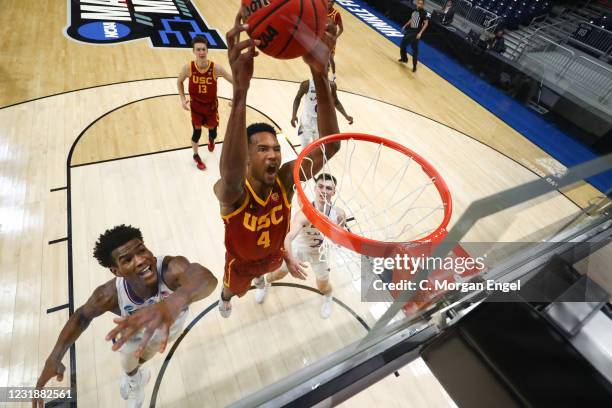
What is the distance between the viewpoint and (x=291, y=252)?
2789 millimetres

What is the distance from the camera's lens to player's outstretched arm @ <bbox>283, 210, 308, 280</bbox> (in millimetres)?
2697

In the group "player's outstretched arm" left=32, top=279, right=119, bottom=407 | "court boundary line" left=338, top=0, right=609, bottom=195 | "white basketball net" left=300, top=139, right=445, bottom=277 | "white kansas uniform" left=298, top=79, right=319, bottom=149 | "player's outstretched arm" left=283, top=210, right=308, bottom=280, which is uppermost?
"court boundary line" left=338, top=0, right=609, bottom=195

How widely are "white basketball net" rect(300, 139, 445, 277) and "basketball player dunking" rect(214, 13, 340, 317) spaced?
818mm

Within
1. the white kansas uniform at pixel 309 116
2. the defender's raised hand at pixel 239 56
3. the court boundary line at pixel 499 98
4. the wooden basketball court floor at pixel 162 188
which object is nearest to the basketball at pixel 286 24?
the defender's raised hand at pixel 239 56

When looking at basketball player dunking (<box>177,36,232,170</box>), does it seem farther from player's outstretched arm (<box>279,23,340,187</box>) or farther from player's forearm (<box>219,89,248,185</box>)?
player's forearm (<box>219,89,248,185</box>)

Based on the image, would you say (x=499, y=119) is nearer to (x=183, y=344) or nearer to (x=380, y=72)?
(x=380, y=72)

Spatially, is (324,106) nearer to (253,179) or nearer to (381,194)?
(253,179)

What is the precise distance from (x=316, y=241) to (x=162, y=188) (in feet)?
7.22

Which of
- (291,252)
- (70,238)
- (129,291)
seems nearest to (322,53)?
(291,252)

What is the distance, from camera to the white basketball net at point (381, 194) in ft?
11.9

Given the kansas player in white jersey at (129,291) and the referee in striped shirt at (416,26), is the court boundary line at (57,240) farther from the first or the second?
the referee in striped shirt at (416,26)

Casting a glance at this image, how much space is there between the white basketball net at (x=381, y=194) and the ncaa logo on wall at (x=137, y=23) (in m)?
4.24

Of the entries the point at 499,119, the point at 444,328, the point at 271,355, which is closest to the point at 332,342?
the point at 271,355

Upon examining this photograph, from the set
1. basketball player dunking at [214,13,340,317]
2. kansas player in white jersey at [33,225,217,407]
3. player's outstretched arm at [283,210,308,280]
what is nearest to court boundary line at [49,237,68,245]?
kansas player in white jersey at [33,225,217,407]
